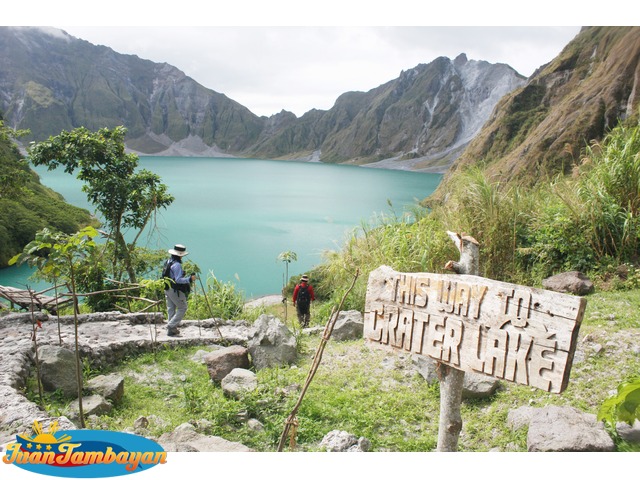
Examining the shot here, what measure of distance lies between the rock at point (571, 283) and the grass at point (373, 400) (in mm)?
361

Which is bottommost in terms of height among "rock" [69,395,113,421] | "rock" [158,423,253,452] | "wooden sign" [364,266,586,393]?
"rock" [69,395,113,421]

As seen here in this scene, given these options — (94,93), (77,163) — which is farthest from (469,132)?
(77,163)

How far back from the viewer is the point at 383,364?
13.8 feet

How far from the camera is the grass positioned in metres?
2.97

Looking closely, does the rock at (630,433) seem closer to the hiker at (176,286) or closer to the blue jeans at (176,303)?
the hiker at (176,286)

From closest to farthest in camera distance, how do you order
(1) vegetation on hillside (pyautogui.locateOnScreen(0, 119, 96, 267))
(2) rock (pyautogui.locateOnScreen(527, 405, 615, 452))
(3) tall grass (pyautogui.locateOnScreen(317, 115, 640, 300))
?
(2) rock (pyautogui.locateOnScreen(527, 405, 615, 452)) → (3) tall grass (pyautogui.locateOnScreen(317, 115, 640, 300)) → (1) vegetation on hillside (pyautogui.locateOnScreen(0, 119, 96, 267))

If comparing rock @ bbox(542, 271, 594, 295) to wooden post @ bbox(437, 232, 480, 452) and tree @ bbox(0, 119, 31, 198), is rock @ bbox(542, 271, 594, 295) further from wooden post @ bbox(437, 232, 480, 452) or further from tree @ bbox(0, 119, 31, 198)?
tree @ bbox(0, 119, 31, 198)

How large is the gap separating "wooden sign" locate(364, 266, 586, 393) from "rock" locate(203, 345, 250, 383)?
248 cm

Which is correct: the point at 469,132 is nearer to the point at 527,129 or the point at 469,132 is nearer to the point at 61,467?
the point at 527,129

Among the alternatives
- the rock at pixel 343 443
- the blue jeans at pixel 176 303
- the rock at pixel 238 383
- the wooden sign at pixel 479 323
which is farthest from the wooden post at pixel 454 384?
the blue jeans at pixel 176 303

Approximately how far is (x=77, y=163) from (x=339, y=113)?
297 feet

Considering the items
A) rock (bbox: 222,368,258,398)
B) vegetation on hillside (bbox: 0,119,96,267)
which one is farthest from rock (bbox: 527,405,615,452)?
vegetation on hillside (bbox: 0,119,96,267)

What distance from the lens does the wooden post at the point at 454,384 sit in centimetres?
203

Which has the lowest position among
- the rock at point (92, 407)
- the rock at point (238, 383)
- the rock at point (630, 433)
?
the rock at point (92, 407)
